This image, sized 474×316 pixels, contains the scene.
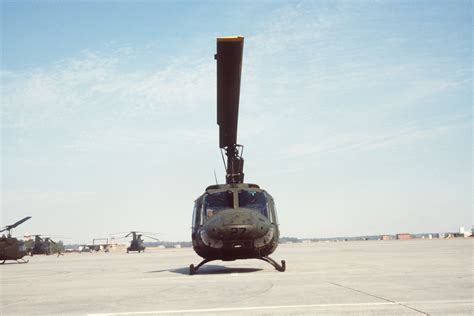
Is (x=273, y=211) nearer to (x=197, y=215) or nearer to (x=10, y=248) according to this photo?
(x=197, y=215)

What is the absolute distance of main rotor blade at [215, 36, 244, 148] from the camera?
973cm

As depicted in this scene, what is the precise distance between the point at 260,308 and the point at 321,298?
118cm

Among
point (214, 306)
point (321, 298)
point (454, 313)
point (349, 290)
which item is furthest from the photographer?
point (349, 290)

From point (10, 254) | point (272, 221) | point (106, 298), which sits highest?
point (272, 221)

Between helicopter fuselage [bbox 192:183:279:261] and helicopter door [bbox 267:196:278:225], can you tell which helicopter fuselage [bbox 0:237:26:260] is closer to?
helicopter fuselage [bbox 192:183:279:261]

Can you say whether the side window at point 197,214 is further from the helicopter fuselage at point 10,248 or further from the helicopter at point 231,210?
the helicopter fuselage at point 10,248

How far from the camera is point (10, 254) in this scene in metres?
28.6

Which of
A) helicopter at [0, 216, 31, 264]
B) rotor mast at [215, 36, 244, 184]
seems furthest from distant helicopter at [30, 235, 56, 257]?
rotor mast at [215, 36, 244, 184]

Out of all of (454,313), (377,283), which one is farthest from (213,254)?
(454,313)

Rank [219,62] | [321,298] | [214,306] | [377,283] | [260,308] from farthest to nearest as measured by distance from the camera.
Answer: [219,62] < [377,283] < [321,298] < [214,306] < [260,308]

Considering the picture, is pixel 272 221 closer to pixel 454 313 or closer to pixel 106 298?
pixel 106 298

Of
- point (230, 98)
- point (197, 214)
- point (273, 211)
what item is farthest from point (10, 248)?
point (230, 98)

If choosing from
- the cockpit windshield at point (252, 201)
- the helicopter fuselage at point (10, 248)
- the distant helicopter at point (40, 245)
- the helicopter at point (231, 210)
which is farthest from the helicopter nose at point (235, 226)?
the distant helicopter at point (40, 245)

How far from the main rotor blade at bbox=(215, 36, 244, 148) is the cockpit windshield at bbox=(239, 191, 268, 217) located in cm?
192
